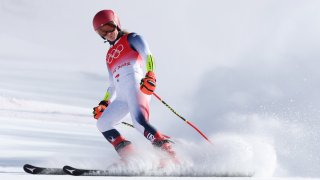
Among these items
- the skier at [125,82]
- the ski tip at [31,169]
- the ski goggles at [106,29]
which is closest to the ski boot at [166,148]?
the skier at [125,82]

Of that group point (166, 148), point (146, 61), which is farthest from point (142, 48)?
point (166, 148)

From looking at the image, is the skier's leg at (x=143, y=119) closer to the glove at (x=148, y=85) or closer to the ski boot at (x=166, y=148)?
the ski boot at (x=166, y=148)

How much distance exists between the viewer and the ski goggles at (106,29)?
6.58m

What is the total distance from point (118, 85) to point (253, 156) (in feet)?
6.20

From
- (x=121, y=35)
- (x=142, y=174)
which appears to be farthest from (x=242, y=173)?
(x=121, y=35)

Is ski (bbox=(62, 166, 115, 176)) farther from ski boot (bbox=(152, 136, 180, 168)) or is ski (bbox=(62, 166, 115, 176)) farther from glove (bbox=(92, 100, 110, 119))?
glove (bbox=(92, 100, 110, 119))

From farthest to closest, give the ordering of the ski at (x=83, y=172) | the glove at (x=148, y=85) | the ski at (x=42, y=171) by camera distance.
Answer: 1. the glove at (x=148, y=85)
2. the ski at (x=42, y=171)
3. the ski at (x=83, y=172)

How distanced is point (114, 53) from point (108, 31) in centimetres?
30

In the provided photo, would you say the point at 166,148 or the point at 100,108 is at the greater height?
the point at 100,108

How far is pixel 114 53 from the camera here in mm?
6766

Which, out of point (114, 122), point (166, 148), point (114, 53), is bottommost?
point (166, 148)

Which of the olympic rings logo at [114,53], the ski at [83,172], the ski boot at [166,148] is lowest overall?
the ski at [83,172]

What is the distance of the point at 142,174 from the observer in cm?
596

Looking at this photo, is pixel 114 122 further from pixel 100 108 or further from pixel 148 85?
pixel 148 85
